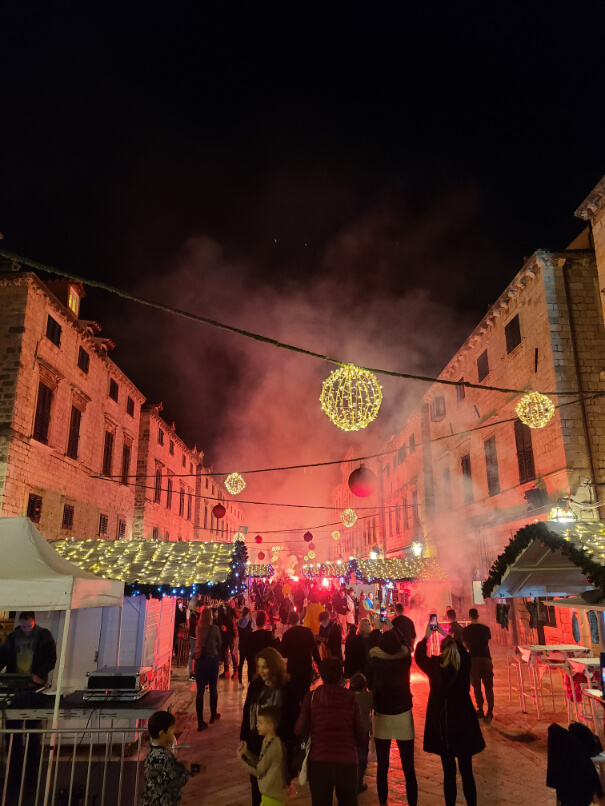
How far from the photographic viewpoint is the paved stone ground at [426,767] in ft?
19.0

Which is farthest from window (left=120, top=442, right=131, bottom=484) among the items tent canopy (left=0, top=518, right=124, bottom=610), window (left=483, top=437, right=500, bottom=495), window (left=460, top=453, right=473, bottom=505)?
tent canopy (left=0, top=518, right=124, bottom=610)

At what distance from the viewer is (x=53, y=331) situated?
19.0m

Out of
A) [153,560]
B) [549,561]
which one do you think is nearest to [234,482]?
[153,560]

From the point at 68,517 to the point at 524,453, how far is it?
16.2 metres

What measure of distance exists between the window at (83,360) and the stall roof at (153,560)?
1123cm

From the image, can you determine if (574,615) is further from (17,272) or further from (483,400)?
(17,272)

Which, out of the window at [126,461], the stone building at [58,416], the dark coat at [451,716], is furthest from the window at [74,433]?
the dark coat at [451,716]

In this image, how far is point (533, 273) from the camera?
54.5 ft

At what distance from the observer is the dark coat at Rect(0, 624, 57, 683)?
6.66 m

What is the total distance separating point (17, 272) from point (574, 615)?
19211 millimetres

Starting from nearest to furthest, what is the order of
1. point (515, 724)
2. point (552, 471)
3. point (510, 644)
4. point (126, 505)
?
1. point (515, 724)
2. point (552, 471)
3. point (510, 644)
4. point (126, 505)

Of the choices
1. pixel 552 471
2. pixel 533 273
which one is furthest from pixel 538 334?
pixel 552 471

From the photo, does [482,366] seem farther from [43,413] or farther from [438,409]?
[43,413]

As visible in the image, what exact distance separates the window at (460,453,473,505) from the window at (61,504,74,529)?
622 inches
